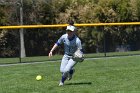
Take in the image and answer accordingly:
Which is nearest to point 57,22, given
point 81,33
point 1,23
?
point 1,23

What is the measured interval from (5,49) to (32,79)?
362 inches

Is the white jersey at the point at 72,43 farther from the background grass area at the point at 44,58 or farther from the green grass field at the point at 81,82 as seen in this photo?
the background grass area at the point at 44,58

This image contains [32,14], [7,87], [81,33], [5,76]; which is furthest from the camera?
[32,14]

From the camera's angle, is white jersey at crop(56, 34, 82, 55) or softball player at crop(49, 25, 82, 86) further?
white jersey at crop(56, 34, 82, 55)

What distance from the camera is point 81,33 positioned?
24.8m

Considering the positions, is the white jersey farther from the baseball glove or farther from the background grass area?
the background grass area

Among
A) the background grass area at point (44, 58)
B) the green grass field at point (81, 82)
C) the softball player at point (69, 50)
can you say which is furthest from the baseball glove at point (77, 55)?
the background grass area at point (44, 58)

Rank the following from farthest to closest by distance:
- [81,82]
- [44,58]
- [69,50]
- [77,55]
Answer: [44,58]
[81,82]
[69,50]
[77,55]

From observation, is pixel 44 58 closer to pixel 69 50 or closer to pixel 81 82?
pixel 81 82

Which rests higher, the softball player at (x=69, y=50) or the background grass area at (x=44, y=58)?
the softball player at (x=69, y=50)

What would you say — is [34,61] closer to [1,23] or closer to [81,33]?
[81,33]

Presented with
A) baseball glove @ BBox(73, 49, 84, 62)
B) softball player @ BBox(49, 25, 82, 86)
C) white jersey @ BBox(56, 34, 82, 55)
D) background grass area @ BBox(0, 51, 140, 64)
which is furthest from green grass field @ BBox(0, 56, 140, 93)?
background grass area @ BBox(0, 51, 140, 64)

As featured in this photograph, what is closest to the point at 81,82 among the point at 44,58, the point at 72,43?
the point at 72,43

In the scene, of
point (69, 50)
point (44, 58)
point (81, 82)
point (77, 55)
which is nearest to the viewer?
point (77, 55)
